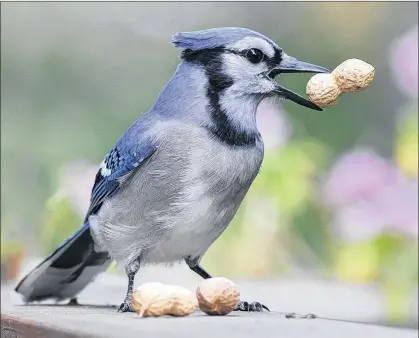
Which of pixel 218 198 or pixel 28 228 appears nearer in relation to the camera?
pixel 218 198

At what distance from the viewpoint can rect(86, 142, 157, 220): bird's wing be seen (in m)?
1.61

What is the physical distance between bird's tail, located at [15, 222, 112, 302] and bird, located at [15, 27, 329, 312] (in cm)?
19

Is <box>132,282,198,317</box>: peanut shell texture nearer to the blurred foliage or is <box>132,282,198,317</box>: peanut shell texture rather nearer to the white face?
the white face

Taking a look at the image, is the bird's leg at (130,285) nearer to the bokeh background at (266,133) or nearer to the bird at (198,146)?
the bird at (198,146)

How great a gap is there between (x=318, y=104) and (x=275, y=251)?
1.20m

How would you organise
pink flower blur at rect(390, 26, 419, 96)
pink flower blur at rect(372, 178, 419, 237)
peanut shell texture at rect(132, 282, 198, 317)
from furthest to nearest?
pink flower blur at rect(390, 26, 419, 96), pink flower blur at rect(372, 178, 419, 237), peanut shell texture at rect(132, 282, 198, 317)

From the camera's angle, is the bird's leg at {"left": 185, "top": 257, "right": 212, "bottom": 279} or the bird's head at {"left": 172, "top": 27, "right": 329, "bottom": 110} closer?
the bird's head at {"left": 172, "top": 27, "right": 329, "bottom": 110}

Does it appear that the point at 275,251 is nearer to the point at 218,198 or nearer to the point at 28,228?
the point at 28,228

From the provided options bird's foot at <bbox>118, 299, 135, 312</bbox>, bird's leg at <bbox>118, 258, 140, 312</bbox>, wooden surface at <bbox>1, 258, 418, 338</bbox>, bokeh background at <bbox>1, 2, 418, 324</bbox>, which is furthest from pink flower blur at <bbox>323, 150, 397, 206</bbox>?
bird's foot at <bbox>118, 299, 135, 312</bbox>

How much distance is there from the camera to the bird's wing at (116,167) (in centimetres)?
161

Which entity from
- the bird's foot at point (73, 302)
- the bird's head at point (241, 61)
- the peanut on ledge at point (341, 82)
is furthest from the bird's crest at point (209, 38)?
the bird's foot at point (73, 302)

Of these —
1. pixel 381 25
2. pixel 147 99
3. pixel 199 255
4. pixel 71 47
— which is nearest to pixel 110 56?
pixel 71 47

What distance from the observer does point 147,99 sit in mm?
3133

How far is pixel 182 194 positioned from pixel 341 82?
0.96ft
